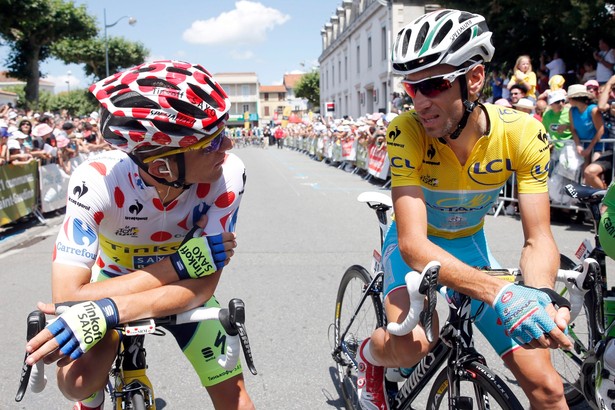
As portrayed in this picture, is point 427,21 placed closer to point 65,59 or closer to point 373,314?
point 373,314

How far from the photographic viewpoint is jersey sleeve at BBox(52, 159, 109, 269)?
211 centimetres

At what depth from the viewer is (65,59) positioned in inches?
2434

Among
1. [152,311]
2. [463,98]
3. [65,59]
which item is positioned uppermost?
[65,59]

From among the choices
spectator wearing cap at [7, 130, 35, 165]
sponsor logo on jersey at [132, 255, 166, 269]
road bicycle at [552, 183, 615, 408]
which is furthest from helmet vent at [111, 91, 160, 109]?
spectator wearing cap at [7, 130, 35, 165]

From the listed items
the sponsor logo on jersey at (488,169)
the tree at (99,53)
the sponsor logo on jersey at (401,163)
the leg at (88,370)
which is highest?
the tree at (99,53)

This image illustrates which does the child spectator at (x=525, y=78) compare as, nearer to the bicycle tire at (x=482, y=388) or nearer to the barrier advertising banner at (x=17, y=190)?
the barrier advertising banner at (x=17, y=190)

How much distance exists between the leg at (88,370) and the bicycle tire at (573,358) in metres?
2.54

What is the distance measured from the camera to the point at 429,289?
6.23ft

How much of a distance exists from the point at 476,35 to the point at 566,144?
787cm

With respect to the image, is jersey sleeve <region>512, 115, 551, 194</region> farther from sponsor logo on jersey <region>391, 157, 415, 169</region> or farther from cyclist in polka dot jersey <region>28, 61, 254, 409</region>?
cyclist in polka dot jersey <region>28, 61, 254, 409</region>

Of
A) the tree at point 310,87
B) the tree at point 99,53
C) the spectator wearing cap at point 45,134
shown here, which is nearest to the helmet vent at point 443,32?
the spectator wearing cap at point 45,134

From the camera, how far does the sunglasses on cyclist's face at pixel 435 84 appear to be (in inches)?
91.7

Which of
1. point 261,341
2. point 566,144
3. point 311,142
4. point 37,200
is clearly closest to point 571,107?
point 566,144

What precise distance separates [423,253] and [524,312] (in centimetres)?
55
